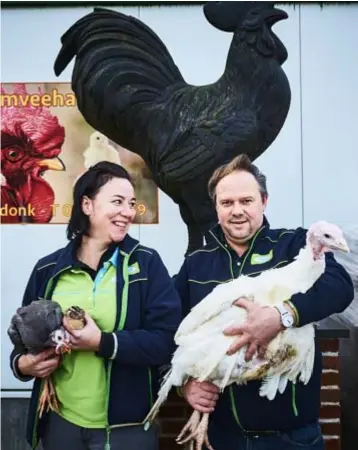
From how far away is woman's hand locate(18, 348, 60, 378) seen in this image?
167cm

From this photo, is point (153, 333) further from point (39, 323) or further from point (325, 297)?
point (325, 297)

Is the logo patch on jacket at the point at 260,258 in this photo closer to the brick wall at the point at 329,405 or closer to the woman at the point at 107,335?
the woman at the point at 107,335

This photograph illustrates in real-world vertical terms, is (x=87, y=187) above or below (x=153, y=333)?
above

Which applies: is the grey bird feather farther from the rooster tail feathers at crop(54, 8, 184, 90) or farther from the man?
the rooster tail feathers at crop(54, 8, 184, 90)

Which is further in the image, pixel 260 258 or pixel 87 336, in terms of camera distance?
pixel 260 258

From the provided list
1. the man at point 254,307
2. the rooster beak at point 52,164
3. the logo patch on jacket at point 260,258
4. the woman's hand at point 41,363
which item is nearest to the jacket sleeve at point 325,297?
the man at point 254,307

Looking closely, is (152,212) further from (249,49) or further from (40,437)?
(40,437)

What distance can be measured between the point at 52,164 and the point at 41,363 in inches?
69.0

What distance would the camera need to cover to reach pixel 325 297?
1654mm

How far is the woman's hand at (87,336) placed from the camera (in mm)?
Answer: 1621

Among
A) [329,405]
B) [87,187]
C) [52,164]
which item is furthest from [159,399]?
[52,164]

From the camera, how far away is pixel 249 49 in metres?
2.48

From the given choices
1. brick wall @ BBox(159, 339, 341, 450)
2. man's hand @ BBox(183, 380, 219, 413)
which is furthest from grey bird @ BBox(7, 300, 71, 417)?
brick wall @ BBox(159, 339, 341, 450)

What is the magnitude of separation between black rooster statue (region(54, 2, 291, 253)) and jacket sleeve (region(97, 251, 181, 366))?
80 cm
